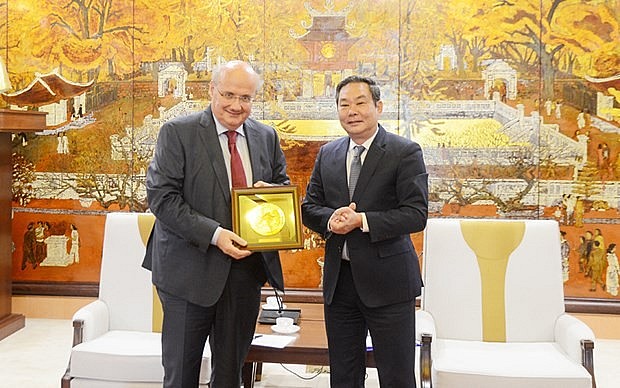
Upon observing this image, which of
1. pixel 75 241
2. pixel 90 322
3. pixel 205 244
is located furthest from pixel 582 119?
pixel 75 241

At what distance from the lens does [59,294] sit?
18.0 feet

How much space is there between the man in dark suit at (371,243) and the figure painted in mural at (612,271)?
2839 mm

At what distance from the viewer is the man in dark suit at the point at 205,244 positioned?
8.60 ft

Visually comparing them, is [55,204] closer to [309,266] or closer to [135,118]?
[135,118]

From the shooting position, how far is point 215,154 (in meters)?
2.69

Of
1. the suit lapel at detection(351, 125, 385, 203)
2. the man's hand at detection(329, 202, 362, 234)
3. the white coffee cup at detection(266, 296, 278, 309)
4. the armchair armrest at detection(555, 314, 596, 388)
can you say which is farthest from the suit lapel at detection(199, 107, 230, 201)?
the armchair armrest at detection(555, 314, 596, 388)

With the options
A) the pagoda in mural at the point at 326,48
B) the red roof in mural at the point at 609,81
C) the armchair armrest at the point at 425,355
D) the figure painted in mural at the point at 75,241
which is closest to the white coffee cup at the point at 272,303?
the armchair armrest at the point at 425,355

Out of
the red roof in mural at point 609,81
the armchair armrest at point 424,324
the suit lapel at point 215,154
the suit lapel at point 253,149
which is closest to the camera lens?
the suit lapel at point 215,154

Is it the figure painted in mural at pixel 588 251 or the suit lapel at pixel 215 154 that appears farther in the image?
the figure painted in mural at pixel 588 251

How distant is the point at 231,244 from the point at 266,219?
19 cm

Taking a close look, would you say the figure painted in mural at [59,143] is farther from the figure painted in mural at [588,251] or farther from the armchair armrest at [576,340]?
the figure painted in mural at [588,251]

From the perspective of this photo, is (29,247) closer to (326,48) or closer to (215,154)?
(326,48)

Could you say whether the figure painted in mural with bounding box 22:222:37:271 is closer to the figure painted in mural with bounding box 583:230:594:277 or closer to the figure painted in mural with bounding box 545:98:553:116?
the figure painted in mural with bounding box 545:98:553:116

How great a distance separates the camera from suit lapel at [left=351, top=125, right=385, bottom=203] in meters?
2.79
